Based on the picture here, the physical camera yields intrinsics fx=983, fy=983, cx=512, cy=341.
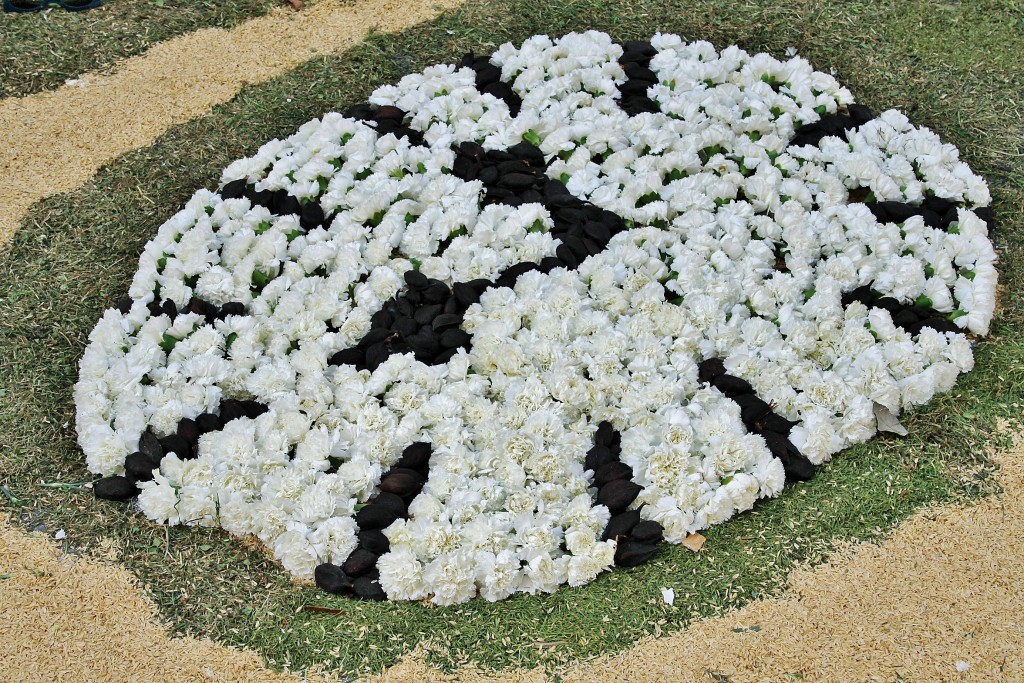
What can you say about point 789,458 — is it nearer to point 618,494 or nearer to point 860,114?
point 618,494

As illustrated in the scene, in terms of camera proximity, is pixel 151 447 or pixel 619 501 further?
pixel 151 447

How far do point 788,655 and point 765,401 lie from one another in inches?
37.5

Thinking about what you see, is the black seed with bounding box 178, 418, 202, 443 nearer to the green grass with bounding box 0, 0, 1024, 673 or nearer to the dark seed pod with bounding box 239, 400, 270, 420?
the dark seed pod with bounding box 239, 400, 270, 420

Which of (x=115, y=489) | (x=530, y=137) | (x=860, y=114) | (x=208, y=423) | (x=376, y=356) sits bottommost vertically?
(x=115, y=489)

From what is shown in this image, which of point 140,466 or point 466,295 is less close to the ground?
point 466,295

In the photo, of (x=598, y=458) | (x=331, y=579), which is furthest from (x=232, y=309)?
(x=598, y=458)

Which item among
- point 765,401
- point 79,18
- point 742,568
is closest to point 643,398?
point 765,401

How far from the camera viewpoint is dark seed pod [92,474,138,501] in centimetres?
309

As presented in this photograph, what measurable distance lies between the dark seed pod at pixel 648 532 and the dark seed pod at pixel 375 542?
73 centimetres

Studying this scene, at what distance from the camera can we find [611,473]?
3.03 metres

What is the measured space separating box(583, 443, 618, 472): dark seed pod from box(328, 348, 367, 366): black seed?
0.89 m

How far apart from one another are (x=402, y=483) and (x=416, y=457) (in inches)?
4.2

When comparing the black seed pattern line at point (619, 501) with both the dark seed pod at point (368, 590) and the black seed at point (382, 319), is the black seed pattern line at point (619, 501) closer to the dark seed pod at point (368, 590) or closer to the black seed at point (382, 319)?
the dark seed pod at point (368, 590)

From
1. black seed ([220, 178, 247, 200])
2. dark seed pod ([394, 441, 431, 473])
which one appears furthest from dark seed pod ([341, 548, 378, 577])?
black seed ([220, 178, 247, 200])
